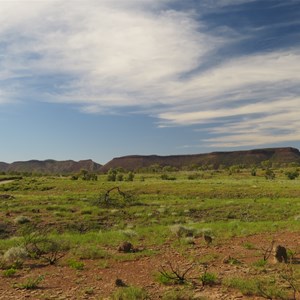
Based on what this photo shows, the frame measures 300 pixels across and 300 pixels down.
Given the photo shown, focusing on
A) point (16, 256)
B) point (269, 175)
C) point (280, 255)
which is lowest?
point (16, 256)

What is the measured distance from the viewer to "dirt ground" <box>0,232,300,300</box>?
976 centimetres

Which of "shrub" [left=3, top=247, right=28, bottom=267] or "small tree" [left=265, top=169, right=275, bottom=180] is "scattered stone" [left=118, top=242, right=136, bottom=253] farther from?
"small tree" [left=265, top=169, right=275, bottom=180]

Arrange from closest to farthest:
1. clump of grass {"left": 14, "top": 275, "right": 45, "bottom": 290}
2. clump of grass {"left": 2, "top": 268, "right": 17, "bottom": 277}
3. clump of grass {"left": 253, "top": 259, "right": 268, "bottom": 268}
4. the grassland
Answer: the grassland → clump of grass {"left": 14, "top": 275, "right": 45, "bottom": 290} → clump of grass {"left": 2, "top": 268, "right": 17, "bottom": 277} → clump of grass {"left": 253, "top": 259, "right": 268, "bottom": 268}

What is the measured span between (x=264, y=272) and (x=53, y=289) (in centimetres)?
608

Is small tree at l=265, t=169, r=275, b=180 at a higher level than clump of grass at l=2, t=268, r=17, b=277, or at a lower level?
higher

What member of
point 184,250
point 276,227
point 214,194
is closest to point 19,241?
point 184,250

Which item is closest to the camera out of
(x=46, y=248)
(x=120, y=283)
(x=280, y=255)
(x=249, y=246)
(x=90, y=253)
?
(x=120, y=283)

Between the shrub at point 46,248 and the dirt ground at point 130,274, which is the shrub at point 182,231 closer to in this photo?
the dirt ground at point 130,274

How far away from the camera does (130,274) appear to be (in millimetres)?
11703

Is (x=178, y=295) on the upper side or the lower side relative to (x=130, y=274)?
upper

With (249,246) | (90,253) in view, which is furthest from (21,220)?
(249,246)

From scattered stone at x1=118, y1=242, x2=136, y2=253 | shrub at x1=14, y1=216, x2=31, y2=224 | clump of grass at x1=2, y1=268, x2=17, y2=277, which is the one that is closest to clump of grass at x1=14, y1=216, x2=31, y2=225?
shrub at x1=14, y1=216, x2=31, y2=224

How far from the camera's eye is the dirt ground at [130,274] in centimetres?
976

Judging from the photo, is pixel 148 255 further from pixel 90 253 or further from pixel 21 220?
pixel 21 220
